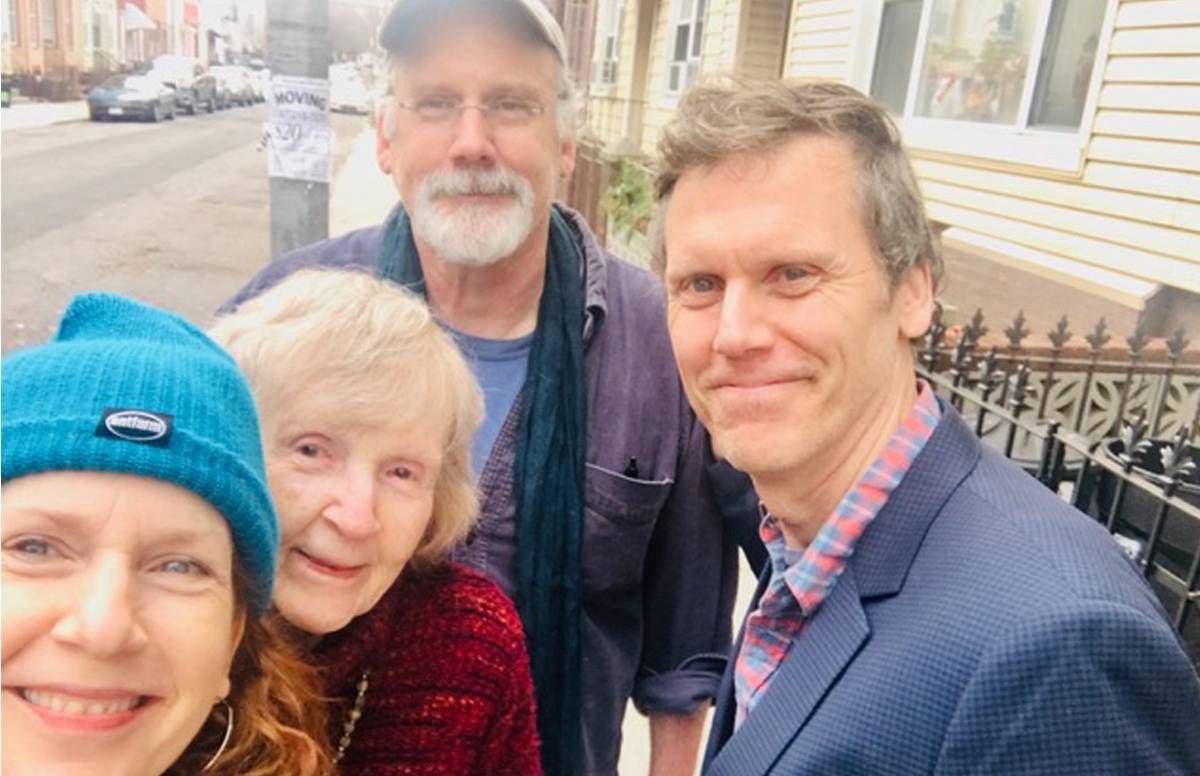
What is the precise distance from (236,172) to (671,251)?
19.9 m

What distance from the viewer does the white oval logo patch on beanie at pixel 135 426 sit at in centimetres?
100

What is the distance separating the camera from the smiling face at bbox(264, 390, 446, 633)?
140cm

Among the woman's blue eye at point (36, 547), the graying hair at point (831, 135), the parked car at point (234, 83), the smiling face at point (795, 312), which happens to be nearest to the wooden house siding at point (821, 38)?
the graying hair at point (831, 135)

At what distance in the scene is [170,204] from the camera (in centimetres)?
1481

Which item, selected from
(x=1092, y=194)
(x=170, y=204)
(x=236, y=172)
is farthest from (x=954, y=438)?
(x=236, y=172)

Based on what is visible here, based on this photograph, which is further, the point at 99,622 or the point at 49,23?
the point at 49,23

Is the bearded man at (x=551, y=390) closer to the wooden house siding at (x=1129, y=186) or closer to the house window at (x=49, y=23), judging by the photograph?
the wooden house siding at (x=1129, y=186)

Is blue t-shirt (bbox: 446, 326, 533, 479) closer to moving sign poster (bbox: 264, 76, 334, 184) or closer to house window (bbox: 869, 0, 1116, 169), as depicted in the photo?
moving sign poster (bbox: 264, 76, 334, 184)

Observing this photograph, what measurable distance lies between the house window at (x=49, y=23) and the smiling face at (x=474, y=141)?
413 cm

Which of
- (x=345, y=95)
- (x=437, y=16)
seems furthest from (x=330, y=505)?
(x=345, y=95)

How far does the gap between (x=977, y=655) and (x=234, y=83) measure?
140 feet

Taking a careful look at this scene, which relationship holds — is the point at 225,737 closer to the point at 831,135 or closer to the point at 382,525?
the point at 382,525

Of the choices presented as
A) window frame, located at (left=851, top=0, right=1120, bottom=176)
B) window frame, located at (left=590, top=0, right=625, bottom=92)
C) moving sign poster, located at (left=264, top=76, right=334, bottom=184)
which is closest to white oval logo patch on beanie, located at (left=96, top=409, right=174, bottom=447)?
moving sign poster, located at (left=264, top=76, right=334, bottom=184)

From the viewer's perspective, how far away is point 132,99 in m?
27.6
